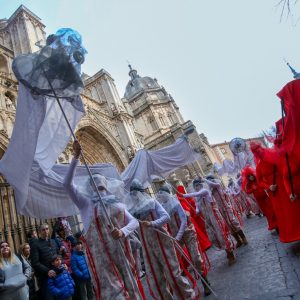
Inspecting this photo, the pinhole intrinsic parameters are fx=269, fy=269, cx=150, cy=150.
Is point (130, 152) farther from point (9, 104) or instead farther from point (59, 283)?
point (59, 283)

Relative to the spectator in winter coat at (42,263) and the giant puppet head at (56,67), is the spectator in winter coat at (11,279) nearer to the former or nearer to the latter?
the spectator in winter coat at (42,263)

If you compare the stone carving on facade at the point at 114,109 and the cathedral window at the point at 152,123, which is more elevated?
the cathedral window at the point at 152,123

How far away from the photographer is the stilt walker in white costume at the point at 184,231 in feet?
15.3

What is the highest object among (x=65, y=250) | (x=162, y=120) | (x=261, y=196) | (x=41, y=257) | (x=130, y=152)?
(x=162, y=120)

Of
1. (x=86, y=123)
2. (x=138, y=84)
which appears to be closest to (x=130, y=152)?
(x=86, y=123)

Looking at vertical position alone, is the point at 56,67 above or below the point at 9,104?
below

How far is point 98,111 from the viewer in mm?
18422

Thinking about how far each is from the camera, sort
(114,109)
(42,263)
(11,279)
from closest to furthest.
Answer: (11,279), (42,263), (114,109)

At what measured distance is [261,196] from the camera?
7.52 m

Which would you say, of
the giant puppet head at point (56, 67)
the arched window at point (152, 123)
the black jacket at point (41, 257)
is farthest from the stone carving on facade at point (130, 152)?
the arched window at point (152, 123)

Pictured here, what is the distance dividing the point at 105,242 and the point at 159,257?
3.67 feet

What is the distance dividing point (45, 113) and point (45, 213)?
5.31 feet

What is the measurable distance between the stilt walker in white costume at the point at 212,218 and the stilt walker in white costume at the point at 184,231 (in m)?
1.22

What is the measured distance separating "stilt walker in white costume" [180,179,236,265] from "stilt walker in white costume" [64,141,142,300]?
3.28 metres
